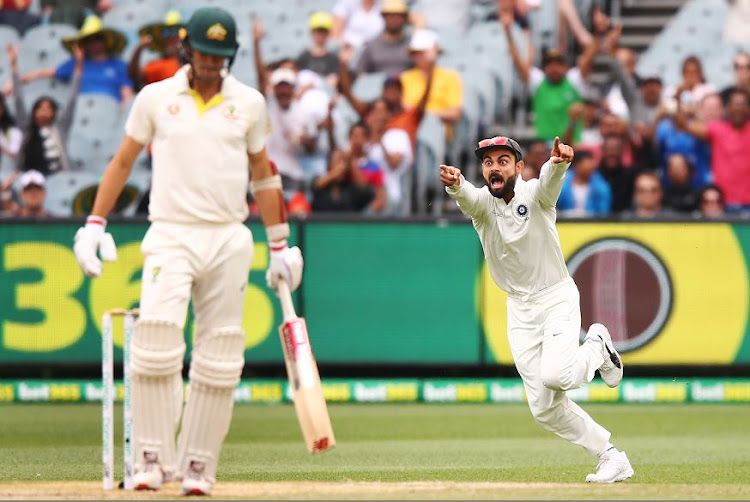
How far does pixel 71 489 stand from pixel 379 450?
11.2ft

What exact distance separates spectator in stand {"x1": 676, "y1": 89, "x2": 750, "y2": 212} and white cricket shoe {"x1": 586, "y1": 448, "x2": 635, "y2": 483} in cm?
679

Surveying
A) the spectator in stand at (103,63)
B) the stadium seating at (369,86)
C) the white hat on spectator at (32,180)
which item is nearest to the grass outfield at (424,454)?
the white hat on spectator at (32,180)

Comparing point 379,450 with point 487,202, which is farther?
point 379,450

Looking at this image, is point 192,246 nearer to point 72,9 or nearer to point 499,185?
point 499,185

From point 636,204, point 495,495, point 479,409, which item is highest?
point 636,204

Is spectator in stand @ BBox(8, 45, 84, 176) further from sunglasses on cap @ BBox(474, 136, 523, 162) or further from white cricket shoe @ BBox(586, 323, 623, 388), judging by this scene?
white cricket shoe @ BBox(586, 323, 623, 388)

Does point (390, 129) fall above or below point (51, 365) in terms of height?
above

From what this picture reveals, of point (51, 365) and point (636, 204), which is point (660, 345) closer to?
point (636, 204)

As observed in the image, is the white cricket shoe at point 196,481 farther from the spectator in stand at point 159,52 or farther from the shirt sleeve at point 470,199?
the spectator in stand at point 159,52

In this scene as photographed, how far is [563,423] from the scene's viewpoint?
26.0ft

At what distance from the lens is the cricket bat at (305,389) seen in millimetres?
6504

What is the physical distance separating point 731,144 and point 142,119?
9122 millimetres

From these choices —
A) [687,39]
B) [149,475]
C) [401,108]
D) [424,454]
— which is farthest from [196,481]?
[687,39]

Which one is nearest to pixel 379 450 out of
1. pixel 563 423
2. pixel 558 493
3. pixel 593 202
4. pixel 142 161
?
pixel 563 423
